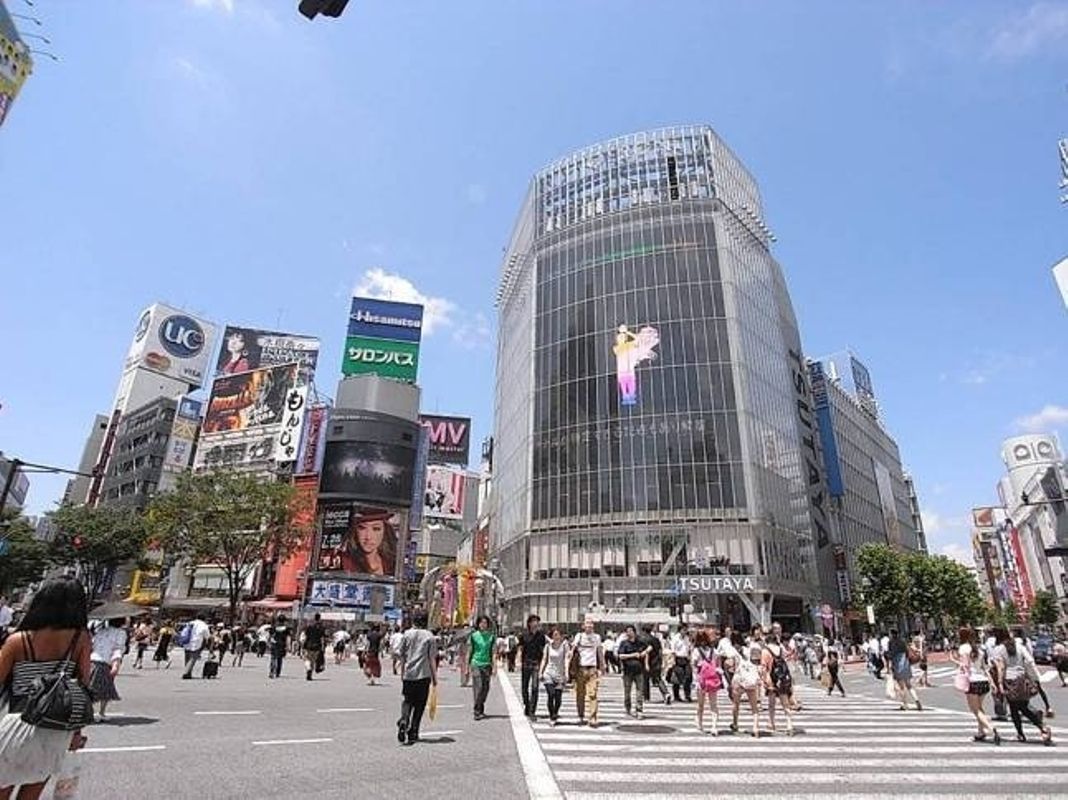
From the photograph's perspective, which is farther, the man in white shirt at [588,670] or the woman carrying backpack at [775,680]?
the man in white shirt at [588,670]

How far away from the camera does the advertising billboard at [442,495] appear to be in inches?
3802

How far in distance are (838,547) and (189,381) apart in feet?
279

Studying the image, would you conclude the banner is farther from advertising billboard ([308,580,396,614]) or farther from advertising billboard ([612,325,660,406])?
advertising billboard ([612,325,660,406])

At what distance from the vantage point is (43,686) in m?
3.71

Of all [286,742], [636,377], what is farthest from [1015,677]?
[636,377]

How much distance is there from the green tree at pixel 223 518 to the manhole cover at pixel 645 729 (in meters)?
31.5

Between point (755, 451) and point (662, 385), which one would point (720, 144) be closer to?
point (662, 385)

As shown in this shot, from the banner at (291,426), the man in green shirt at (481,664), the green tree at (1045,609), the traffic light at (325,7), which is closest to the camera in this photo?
the traffic light at (325,7)

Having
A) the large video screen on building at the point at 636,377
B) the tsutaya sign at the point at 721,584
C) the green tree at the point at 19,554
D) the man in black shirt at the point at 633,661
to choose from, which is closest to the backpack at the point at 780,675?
the man in black shirt at the point at 633,661

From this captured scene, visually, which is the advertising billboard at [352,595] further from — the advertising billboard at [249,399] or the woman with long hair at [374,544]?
the advertising billboard at [249,399]

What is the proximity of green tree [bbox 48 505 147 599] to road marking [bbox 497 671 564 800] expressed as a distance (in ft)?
160

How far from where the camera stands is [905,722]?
39.7 feet

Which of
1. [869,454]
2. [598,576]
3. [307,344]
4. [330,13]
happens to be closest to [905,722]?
[330,13]

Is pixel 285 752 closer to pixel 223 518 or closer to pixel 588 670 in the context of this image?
pixel 588 670
